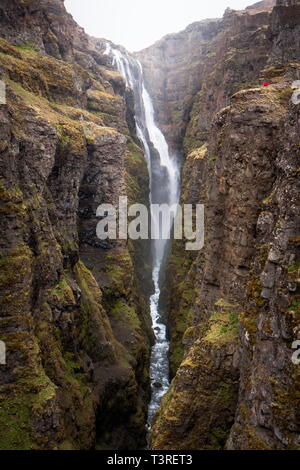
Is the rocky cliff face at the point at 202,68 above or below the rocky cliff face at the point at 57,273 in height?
above

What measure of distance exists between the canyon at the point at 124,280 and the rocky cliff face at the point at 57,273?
9 centimetres

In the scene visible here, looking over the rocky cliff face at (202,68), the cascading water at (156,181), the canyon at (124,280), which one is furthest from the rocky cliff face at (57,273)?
the rocky cliff face at (202,68)

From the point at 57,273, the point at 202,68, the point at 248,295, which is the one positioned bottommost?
the point at 57,273

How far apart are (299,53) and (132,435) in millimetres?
34235

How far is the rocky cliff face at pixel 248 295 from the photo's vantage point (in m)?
8.99

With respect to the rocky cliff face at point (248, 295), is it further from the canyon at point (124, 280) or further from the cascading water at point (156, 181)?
the cascading water at point (156, 181)

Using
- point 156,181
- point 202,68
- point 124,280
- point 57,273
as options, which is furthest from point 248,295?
point 202,68

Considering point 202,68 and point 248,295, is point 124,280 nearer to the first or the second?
point 248,295

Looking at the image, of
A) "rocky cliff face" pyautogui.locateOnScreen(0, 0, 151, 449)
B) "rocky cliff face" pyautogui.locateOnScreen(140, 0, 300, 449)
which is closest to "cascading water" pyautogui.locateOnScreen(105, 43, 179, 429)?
"rocky cliff face" pyautogui.locateOnScreen(0, 0, 151, 449)

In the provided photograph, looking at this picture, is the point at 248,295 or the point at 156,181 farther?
the point at 156,181

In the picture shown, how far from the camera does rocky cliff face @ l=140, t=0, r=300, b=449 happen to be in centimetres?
899

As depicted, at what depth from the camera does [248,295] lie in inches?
446

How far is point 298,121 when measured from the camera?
34.6 ft

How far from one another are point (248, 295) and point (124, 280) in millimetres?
23063
